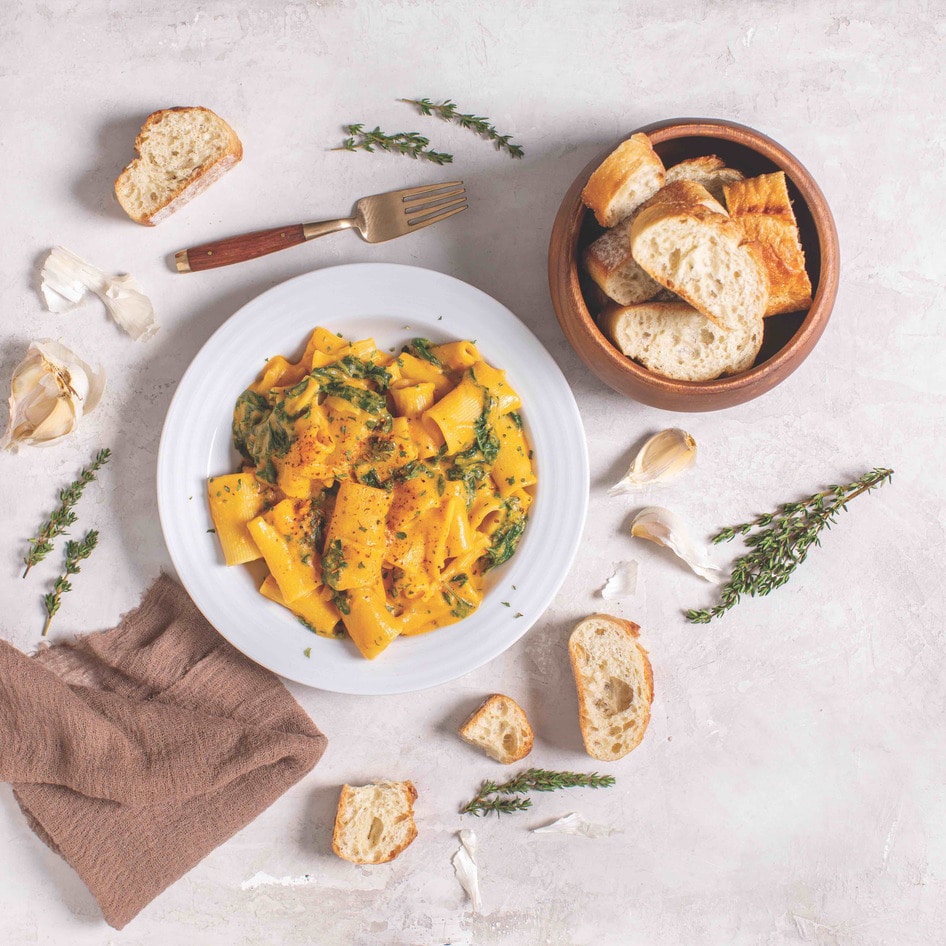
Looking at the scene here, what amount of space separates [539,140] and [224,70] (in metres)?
1.12

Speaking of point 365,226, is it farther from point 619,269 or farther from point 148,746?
point 148,746

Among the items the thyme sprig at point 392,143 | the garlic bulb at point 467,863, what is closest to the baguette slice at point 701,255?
the thyme sprig at point 392,143

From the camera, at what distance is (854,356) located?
2.87 metres

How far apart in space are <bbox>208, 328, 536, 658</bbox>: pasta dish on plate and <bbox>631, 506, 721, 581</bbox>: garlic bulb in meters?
0.48

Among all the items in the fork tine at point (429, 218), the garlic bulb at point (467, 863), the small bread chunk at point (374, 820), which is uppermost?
the fork tine at point (429, 218)

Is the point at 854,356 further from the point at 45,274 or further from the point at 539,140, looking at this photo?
the point at 45,274

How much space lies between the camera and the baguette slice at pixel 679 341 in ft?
7.69

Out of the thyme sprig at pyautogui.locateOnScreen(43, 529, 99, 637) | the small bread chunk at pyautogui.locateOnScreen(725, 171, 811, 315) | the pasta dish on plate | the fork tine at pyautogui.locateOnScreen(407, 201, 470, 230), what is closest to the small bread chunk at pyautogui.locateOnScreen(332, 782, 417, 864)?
the pasta dish on plate

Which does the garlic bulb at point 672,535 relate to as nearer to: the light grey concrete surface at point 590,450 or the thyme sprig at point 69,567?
the light grey concrete surface at point 590,450

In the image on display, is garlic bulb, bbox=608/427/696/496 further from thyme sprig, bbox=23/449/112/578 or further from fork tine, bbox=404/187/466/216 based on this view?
thyme sprig, bbox=23/449/112/578

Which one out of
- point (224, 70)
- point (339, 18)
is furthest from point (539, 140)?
point (224, 70)

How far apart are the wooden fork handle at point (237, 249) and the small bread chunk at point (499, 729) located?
1766 millimetres

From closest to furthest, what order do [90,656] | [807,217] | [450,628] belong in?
[807,217] → [450,628] → [90,656]

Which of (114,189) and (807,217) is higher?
(807,217)
